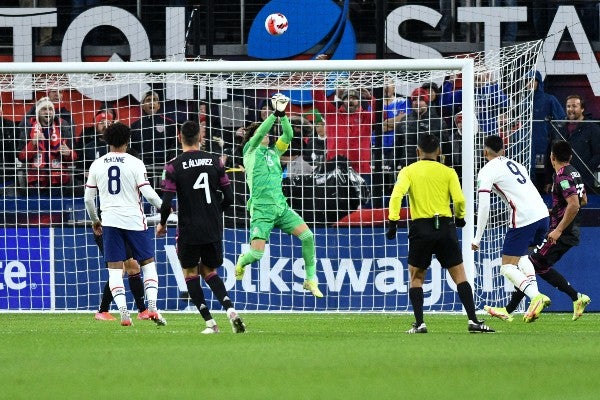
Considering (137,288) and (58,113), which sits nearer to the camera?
(137,288)

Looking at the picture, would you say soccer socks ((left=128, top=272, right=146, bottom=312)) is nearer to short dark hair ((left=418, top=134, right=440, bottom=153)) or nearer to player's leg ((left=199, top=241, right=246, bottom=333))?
player's leg ((left=199, top=241, right=246, bottom=333))

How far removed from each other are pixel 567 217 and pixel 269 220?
11.4ft

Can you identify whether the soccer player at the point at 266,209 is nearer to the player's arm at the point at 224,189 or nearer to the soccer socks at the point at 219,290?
the player's arm at the point at 224,189

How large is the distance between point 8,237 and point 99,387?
1016cm

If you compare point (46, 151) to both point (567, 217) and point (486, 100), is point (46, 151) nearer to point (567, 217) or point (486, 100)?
point (486, 100)

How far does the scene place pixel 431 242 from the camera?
12117 millimetres

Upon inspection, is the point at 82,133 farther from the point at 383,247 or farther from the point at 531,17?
the point at 531,17

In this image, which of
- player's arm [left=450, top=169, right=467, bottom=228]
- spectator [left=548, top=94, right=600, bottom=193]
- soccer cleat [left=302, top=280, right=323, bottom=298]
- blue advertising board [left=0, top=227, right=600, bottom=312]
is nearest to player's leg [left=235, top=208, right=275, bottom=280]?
soccer cleat [left=302, top=280, right=323, bottom=298]

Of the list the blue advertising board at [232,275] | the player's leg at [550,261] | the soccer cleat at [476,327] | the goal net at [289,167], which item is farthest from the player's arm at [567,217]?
the soccer cleat at [476,327]

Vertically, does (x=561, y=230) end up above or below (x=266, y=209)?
below

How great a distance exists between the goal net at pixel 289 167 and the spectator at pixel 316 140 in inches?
0.8

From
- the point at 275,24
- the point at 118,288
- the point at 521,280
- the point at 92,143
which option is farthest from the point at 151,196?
the point at 275,24

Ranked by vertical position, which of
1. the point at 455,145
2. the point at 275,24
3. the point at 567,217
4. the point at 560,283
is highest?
the point at 275,24

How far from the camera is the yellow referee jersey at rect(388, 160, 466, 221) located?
12109 mm
